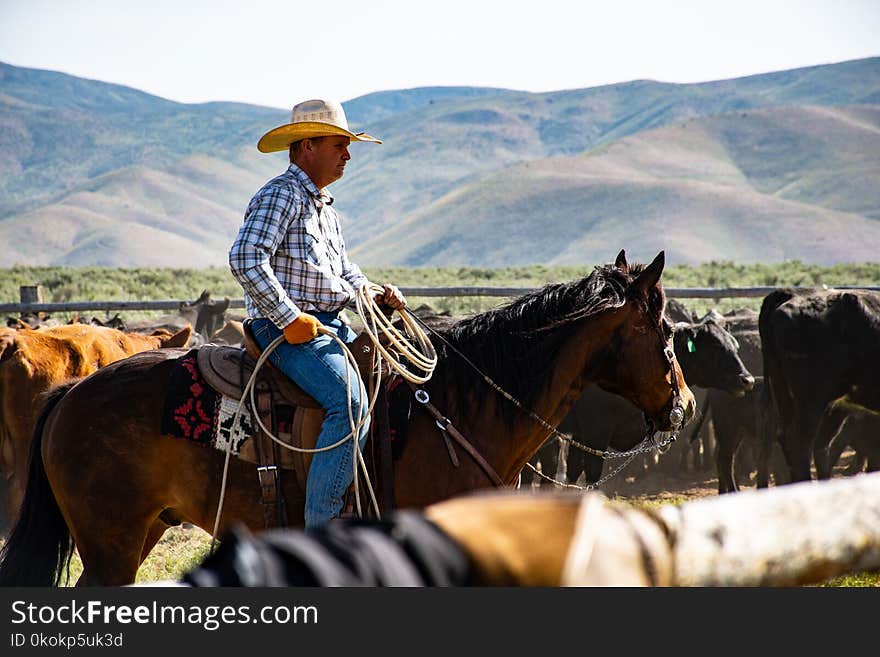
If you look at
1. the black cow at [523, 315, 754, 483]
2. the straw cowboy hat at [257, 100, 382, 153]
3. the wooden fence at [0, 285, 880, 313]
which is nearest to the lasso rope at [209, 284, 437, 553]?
the straw cowboy hat at [257, 100, 382, 153]

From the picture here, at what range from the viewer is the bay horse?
4605 mm

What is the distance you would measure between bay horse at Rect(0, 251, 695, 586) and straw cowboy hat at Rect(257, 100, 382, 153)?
1.18 metres

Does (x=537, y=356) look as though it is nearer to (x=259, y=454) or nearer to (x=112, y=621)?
(x=259, y=454)

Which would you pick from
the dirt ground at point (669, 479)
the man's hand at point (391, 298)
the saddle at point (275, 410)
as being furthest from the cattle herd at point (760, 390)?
the saddle at point (275, 410)

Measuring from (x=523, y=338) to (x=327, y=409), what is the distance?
1125 millimetres

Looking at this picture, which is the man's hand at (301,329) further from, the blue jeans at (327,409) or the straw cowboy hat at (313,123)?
the straw cowboy hat at (313,123)

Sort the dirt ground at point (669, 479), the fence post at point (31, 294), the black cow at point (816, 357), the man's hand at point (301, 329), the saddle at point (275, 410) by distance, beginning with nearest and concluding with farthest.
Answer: the man's hand at point (301, 329)
the saddle at point (275, 410)
the black cow at point (816, 357)
the dirt ground at point (669, 479)
the fence post at point (31, 294)

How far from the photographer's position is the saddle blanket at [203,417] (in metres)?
4.56

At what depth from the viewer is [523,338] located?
4.94 metres

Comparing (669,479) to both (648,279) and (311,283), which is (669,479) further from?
(311,283)

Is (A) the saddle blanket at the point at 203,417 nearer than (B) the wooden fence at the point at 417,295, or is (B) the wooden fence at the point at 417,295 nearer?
(A) the saddle blanket at the point at 203,417

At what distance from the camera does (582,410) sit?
382 inches

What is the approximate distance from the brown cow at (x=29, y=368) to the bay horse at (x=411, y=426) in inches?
129

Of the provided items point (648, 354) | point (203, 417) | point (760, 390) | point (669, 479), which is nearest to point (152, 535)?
point (203, 417)
